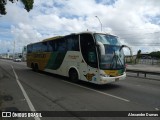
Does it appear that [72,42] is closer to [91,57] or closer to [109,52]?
[91,57]

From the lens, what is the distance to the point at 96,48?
495 inches

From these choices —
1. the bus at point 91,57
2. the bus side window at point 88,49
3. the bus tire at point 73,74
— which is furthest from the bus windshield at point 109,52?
the bus tire at point 73,74

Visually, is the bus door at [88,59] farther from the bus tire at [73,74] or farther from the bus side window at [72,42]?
the bus tire at [73,74]

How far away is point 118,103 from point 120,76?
167 inches

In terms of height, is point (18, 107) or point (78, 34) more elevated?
point (78, 34)

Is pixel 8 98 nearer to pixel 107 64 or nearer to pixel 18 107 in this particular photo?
pixel 18 107

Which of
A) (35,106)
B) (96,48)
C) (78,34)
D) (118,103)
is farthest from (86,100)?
(78,34)

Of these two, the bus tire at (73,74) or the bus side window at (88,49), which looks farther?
the bus tire at (73,74)

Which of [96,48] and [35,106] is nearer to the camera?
[35,106]

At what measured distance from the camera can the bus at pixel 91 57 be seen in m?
12.4

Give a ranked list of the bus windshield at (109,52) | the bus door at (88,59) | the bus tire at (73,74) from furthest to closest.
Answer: the bus tire at (73,74) < the bus door at (88,59) < the bus windshield at (109,52)

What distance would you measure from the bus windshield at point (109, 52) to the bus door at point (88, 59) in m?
0.42

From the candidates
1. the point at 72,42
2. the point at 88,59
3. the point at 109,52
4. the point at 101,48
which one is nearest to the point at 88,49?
the point at 88,59

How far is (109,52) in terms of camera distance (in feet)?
41.8
